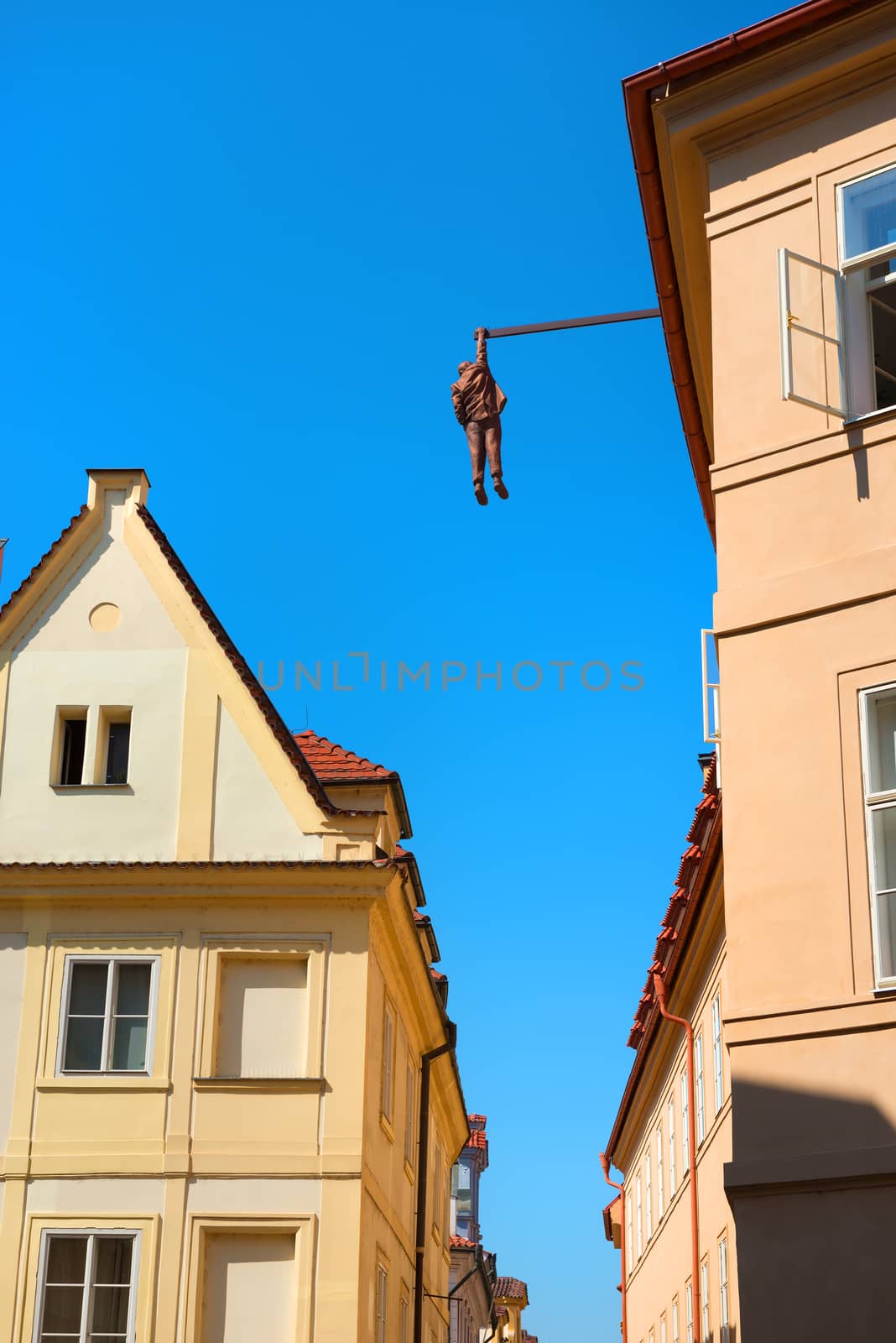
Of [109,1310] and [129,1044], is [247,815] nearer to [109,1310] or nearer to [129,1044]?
[129,1044]

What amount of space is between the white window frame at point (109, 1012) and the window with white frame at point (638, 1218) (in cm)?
2114

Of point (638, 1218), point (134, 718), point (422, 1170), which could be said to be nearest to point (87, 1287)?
point (134, 718)

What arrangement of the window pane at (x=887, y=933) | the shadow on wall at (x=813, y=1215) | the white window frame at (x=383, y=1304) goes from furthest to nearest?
the white window frame at (x=383, y=1304) < the window pane at (x=887, y=933) < the shadow on wall at (x=813, y=1215)

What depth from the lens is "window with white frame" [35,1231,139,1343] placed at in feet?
65.6

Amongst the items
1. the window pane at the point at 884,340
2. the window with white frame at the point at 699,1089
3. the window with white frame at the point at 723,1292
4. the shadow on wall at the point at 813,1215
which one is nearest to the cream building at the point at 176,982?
the window with white frame at the point at 723,1292

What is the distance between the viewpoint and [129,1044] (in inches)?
843

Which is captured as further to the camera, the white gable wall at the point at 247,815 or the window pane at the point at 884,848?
the white gable wall at the point at 247,815

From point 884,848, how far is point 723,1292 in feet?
48.7

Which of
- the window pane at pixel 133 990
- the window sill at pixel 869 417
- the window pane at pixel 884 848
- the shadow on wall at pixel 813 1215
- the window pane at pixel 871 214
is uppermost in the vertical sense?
the window pane at pixel 871 214

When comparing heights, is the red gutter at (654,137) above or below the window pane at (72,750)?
above

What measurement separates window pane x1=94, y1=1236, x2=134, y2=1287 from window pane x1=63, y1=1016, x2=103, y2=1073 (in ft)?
6.67

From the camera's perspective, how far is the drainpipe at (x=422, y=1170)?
1051 inches

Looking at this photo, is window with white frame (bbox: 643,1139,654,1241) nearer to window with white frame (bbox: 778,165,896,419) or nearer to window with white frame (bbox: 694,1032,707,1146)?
window with white frame (bbox: 694,1032,707,1146)

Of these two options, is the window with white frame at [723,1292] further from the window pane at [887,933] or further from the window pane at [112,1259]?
the window pane at [887,933]
